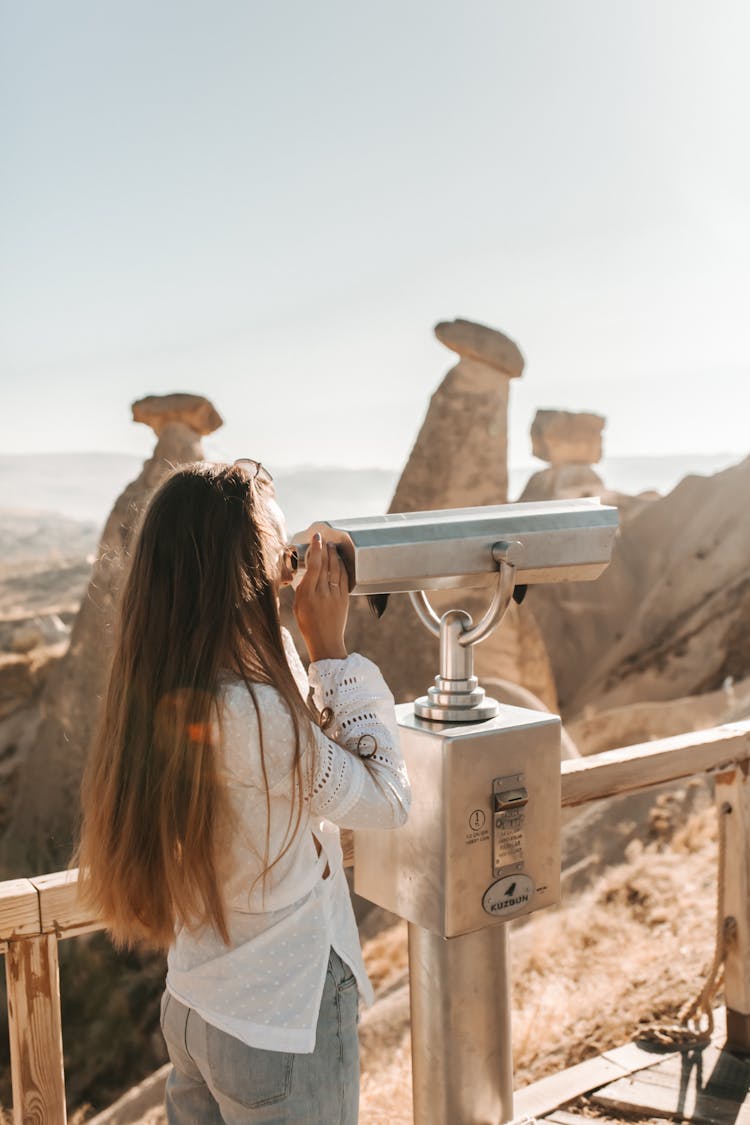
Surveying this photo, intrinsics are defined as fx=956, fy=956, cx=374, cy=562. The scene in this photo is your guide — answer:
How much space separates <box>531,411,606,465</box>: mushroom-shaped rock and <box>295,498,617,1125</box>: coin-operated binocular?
16306 mm

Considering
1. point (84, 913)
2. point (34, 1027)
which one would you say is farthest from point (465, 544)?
point (34, 1027)

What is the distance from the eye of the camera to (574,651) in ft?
48.9

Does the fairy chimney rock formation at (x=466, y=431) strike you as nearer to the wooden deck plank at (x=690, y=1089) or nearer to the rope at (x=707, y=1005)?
the rope at (x=707, y=1005)

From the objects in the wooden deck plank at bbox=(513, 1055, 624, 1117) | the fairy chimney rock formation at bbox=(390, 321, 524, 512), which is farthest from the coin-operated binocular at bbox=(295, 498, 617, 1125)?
the fairy chimney rock formation at bbox=(390, 321, 524, 512)

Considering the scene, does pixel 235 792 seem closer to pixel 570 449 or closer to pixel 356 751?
pixel 356 751

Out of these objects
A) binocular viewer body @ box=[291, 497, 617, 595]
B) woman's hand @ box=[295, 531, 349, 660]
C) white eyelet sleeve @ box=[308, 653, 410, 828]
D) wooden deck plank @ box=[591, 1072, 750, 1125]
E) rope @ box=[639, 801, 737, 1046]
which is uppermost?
binocular viewer body @ box=[291, 497, 617, 595]

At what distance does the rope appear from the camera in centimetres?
230

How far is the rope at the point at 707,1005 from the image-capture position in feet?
7.54

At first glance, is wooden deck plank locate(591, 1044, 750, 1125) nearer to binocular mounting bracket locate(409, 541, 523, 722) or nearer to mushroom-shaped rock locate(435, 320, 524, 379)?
binocular mounting bracket locate(409, 541, 523, 722)

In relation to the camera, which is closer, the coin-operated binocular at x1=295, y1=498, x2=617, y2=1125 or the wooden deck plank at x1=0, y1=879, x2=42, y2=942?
the coin-operated binocular at x1=295, y1=498, x2=617, y2=1125

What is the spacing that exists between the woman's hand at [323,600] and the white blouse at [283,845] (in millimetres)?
25

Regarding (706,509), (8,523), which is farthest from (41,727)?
(8,523)

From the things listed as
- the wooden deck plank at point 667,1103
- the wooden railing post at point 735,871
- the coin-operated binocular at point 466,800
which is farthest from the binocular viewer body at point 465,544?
the wooden deck plank at point 667,1103

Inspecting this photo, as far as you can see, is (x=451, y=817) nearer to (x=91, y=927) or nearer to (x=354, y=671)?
(x=354, y=671)
